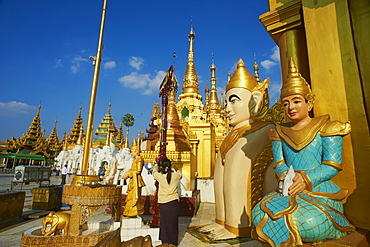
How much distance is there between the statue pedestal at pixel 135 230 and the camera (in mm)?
3947

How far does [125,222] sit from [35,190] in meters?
4.61

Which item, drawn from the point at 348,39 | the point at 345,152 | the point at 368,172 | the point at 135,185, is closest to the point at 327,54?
the point at 348,39

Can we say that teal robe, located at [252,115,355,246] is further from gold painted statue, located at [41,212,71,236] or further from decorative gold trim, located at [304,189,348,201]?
gold painted statue, located at [41,212,71,236]

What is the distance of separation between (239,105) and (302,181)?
2.87m

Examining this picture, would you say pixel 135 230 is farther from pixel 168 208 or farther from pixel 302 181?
pixel 302 181

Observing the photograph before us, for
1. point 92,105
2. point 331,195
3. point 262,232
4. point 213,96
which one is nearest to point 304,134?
point 331,195

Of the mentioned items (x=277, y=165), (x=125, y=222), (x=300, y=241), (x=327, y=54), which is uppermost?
(x=327, y=54)

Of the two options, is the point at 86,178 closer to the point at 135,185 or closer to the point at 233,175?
the point at 135,185

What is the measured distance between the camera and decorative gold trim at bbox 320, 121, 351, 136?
215cm

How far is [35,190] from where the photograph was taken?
6910 mm

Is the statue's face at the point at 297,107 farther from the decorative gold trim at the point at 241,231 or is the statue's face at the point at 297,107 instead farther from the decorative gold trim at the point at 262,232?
the decorative gold trim at the point at 241,231

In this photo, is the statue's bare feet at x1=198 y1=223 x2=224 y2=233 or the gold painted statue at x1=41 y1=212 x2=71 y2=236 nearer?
the gold painted statue at x1=41 y1=212 x2=71 y2=236

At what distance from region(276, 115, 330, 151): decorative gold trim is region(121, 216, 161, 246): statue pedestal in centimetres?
295

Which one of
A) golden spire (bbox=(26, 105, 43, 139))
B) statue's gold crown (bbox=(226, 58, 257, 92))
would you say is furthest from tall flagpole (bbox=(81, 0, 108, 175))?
golden spire (bbox=(26, 105, 43, 139))
